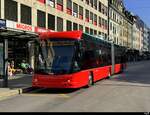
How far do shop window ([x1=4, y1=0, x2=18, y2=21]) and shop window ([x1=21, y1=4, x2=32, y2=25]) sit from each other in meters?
1.56

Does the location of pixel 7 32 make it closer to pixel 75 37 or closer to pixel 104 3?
pixel 75 37

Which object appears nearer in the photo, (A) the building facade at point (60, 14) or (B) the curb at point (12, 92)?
(B) the curb at point (12, 92)

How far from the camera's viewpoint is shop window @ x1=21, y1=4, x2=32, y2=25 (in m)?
39.5

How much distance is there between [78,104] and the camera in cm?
1452

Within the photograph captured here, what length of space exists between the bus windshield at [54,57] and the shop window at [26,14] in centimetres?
1994

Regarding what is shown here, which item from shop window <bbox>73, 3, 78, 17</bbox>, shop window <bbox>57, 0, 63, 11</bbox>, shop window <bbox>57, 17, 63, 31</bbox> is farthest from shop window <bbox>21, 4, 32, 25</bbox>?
shop window <bbox>73, 3, 78, 17</bbox>

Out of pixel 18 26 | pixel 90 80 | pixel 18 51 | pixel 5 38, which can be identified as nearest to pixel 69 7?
pixel 18 51

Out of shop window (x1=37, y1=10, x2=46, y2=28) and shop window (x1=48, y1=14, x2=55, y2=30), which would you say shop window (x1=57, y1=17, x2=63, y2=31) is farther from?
shop window (x1=37, y1=10, x2=46, y2=28)

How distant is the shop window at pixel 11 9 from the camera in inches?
1413

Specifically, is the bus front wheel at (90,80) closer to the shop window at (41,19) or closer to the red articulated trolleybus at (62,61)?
the red articulated trolleybus at (62,61)

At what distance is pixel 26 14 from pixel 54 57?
2182 cm

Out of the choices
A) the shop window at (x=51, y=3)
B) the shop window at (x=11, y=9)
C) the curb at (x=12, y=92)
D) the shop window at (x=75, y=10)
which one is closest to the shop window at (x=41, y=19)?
the shop window at (x=51, y=3)

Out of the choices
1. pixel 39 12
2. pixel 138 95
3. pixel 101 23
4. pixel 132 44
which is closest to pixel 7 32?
pixel 138 95

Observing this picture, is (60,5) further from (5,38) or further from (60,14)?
(5,38)
